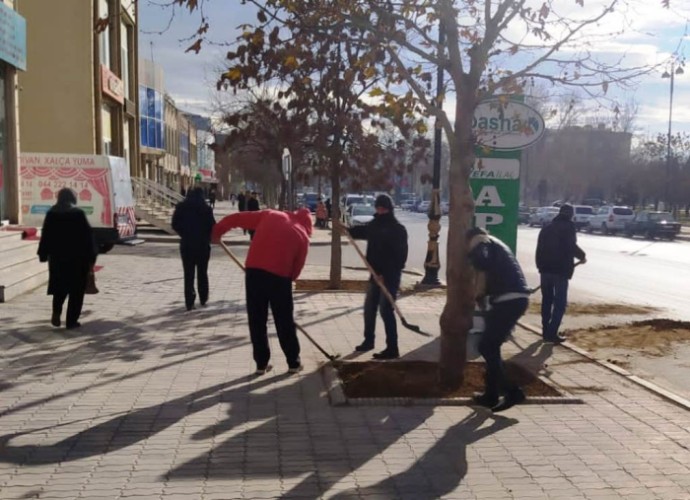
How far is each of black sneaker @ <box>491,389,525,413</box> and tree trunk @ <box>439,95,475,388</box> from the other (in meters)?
0.68

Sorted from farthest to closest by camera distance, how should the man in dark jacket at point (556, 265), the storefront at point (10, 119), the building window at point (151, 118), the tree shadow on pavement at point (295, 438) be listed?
1. the building window at point (151, 118)
2. the storefront at point (10, 119)
3. the man in dark jacket at point (556, 265)
4. the tree shadow on pavement at point (295, 438)

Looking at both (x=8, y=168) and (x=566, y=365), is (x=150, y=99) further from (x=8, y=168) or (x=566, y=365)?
(x=566, y=365)

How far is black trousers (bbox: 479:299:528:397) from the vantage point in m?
5.95

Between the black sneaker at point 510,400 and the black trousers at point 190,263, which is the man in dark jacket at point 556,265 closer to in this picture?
the black sneaker at point 510,400

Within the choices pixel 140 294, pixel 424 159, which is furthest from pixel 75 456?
pixel 424 159

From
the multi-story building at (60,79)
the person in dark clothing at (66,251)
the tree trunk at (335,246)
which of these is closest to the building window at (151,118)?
the multi-story building at (60,79)

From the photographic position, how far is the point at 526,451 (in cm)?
514

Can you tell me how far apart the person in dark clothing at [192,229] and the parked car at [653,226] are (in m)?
32.9

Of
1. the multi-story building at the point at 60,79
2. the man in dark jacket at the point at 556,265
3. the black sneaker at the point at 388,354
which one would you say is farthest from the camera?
the multi-story building at the point at 60,79

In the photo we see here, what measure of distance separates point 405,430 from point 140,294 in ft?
25.7

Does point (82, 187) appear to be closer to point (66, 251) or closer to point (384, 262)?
point (66, 251)

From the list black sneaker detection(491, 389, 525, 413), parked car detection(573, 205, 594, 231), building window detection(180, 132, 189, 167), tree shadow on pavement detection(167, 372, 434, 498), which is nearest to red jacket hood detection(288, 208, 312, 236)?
tree shadow on pavement detection(167, 372, 434, 498)

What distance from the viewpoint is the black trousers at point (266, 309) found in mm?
6812

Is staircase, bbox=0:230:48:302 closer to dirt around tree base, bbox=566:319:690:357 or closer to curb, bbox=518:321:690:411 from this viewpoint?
curb, bbox=518:321:690:411
